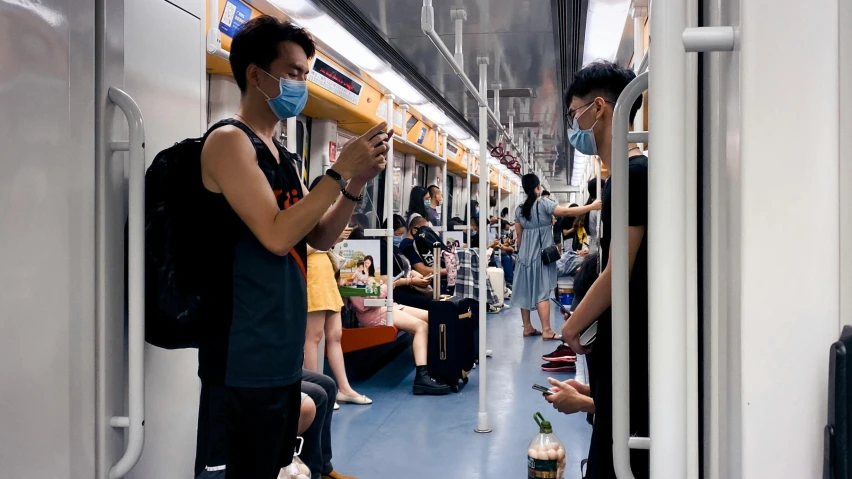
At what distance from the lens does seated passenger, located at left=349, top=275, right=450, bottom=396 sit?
5.62 metres

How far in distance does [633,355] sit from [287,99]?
115 cm

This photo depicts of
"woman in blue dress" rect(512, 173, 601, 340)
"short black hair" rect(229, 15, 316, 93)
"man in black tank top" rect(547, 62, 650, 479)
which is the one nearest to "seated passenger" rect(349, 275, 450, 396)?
"woman in blue dress" rect(512, 173, 601, 340)

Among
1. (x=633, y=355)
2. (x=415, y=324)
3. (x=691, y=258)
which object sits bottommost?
(x=415, y=324)

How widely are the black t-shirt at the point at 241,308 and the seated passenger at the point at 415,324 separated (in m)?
3.97

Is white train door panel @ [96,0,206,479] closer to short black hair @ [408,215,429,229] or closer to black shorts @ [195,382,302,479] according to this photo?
black shorts @ [195,382,302,479]

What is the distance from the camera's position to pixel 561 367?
633 cm

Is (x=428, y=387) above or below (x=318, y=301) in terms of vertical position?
below

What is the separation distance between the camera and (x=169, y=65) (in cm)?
202

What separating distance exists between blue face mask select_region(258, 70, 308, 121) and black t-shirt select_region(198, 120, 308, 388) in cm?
21

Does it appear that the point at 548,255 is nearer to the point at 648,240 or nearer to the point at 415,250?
the point at 415,250
